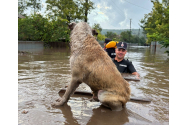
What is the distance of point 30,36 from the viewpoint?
22594mm

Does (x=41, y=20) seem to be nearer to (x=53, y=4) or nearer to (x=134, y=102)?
(x=53, y=4)

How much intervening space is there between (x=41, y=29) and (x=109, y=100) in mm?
22897

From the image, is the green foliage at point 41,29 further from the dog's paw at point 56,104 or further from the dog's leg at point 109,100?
the dog's leg at point 109,100

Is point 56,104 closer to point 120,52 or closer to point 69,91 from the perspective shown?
point 69,91

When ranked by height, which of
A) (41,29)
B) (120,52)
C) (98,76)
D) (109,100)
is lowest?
(109,100)

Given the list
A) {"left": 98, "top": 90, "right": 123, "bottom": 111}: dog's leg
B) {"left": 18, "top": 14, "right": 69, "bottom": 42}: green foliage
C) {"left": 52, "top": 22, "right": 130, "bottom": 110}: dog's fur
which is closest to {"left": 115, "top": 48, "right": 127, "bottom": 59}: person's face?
{"left": 52, "top": 22, "right": 130, "bottom": 110}: dog's fur

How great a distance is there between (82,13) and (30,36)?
54.5 feet

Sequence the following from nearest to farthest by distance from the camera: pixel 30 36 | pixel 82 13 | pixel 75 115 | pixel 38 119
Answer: pixel 38 119, pixel 75 115, pixel 30 36, pixel 82 13

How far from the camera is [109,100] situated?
130 inches

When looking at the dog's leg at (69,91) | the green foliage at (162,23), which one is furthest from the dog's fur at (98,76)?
the green foliage at (162,23)

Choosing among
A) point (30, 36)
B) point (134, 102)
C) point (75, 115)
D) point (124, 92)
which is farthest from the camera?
point (30, 36)

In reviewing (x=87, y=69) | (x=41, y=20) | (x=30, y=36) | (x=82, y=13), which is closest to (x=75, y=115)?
(x=87, y=69)

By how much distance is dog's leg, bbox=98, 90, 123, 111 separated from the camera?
3.31m

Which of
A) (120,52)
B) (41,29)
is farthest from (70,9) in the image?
(120,52)
